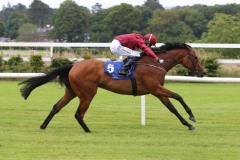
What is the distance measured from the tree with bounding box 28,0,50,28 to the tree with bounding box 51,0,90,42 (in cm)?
3004

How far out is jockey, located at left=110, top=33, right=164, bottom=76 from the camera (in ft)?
32.5

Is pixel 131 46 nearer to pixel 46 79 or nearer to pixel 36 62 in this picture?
pixel 46 79

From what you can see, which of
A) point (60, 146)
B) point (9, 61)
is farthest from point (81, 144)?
point (9, 61)

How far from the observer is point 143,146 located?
8.39 m

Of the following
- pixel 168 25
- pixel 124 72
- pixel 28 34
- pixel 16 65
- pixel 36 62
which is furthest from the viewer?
pixel 28 34

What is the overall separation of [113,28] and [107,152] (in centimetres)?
5489

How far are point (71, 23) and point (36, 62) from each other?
160 feet

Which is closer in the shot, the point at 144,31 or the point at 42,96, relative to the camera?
the point at 42,96

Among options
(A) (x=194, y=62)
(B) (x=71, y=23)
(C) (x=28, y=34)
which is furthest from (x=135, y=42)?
(C) (x=28, y=34)

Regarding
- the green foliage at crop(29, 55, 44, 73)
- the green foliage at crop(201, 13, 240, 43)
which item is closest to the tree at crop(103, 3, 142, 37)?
the green foliage at crop(201, 13, 240, 43)

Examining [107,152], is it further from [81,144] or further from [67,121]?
[67,121]

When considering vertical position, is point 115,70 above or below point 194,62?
below

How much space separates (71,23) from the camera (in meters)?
69.4

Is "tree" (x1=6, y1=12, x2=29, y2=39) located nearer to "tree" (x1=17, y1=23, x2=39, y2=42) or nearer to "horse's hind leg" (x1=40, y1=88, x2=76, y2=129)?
"tree" (x1=17, y1=23, x2=39, y2=42)
